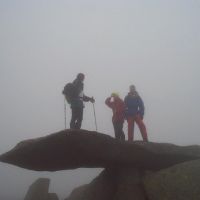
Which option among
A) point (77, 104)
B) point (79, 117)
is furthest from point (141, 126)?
point (77, 104)

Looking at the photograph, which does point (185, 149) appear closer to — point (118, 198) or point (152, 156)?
point (152, 156)

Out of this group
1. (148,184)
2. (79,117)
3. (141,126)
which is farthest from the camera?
(141,126)

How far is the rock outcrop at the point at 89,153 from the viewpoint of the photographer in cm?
1511

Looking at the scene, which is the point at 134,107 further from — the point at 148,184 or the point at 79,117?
the point at 148,184

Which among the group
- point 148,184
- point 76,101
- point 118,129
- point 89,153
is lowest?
point 148,184

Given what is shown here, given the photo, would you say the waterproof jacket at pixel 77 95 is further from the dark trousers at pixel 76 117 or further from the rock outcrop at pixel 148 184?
the rock outcrop at pixel 148 184

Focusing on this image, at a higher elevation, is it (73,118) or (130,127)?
(73,118)

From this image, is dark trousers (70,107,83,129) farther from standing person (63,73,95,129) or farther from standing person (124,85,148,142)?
A: standing person (124,85,148,142)

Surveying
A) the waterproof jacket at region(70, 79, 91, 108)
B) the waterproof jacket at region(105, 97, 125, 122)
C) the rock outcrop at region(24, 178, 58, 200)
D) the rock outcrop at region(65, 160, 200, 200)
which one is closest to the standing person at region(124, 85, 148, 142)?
the waterproof jacket at region(105, 97, 125, 122)

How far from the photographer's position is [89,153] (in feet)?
53.0

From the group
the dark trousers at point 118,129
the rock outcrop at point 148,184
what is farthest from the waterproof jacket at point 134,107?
the rock outcrop at point 148,184

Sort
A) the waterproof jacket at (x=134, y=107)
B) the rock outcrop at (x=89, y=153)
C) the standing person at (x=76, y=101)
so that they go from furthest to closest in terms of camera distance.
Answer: the waterproof jacket at (x=134, y=107) → the standing person at (x=76, y=101) → the rock outcrop at (x=89, y=153)

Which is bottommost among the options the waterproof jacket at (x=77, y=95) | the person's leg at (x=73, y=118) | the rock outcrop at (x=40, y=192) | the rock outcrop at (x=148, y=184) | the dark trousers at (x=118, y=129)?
the rock outcrop at (x=40, y=192)

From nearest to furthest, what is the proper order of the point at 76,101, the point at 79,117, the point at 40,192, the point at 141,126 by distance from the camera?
the point at 76,101
the point at 79,117
the point at 141,126
the point at 40,192
